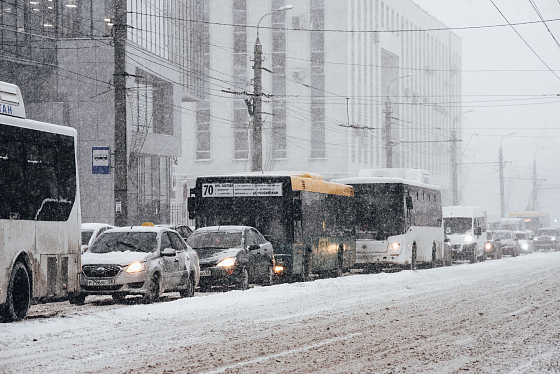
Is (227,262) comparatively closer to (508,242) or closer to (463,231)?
(463,231)

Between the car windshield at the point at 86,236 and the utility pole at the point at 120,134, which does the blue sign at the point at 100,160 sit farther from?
the car windshield at the point at 86,236

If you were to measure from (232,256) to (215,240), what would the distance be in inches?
46.7

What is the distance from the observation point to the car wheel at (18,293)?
13224mm

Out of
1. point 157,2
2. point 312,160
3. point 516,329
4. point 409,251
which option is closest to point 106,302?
point 516,329

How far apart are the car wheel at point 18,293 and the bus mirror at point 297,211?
1108 centimetres

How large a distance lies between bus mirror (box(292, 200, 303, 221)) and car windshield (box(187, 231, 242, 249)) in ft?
8.55

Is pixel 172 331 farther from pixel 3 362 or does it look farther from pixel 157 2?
pixel 157 2

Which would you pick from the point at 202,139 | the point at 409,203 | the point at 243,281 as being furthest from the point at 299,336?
the point at 202,139

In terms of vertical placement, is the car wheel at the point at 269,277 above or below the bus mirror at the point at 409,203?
below

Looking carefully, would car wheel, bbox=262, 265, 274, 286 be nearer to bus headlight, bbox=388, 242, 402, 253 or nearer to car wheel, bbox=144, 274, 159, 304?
car wheel, bbox=144, 274, 159, 304

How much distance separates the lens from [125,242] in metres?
18.4

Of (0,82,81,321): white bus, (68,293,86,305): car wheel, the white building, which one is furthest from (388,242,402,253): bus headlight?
the white building

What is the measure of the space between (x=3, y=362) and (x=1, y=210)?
3955 mm

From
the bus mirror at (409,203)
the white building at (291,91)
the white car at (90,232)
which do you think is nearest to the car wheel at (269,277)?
the white car at (90,232)
